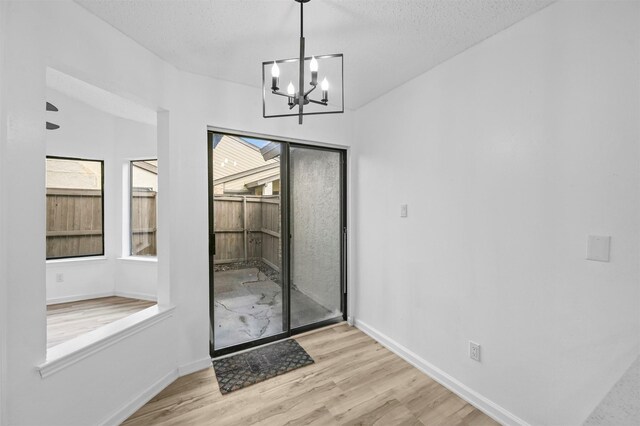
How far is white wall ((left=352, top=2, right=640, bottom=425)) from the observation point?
1334 millimetres

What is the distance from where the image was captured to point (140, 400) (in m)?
1.90

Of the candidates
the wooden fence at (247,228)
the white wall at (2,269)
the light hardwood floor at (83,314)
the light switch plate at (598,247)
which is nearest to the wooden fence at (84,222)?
the light hardwood floor at (83,314)

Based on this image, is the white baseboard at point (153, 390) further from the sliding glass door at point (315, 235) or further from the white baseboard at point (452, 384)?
the white baseboard at point (452, 384)

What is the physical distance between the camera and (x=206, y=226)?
2416 millimetres

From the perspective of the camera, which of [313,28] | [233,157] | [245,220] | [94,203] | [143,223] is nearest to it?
[313,28]

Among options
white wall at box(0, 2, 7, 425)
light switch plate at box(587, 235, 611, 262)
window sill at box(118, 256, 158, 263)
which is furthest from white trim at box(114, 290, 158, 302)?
light switch plate at box(587, 235, 611, 262)

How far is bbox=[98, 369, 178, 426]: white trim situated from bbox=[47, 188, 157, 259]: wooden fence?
2390 millimetres

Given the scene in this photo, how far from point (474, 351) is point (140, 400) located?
2.48 metres

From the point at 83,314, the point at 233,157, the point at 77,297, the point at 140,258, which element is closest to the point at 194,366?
the point at 233,157

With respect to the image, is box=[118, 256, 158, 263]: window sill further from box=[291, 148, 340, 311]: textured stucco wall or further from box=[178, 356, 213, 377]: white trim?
box=[291, 148, 340, 311]: textured stucco wall

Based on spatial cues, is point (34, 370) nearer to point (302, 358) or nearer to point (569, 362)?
point (302, 358)

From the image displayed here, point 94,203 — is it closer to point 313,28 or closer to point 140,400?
point 140,400

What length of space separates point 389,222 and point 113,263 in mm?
4149

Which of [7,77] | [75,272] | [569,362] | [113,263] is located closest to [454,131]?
[569,362]
